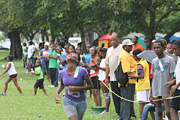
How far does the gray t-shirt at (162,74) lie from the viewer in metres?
7.39

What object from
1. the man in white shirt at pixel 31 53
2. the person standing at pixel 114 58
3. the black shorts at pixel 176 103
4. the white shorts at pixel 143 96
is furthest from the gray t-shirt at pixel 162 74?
the man in white shirt at pixel 31 53

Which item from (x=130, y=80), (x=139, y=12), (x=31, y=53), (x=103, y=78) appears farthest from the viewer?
(x=31, y=53)

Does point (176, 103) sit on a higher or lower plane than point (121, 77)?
Answer: lower

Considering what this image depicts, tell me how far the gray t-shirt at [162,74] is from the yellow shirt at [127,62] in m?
1.36

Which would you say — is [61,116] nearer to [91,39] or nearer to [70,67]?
[70,67]

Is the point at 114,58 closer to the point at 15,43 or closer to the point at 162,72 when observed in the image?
the point at 162,72

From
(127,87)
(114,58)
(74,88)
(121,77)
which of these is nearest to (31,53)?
(114,58)

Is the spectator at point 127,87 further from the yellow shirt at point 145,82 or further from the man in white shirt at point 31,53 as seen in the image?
the man in white shirt at point 31,53

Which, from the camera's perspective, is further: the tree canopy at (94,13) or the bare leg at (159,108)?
the tree canopy at (94,13)

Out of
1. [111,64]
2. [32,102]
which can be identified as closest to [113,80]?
[111,64]

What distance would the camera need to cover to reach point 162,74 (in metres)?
7.45

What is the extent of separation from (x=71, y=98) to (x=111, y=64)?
2.75 meters

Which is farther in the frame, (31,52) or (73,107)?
(31,52)

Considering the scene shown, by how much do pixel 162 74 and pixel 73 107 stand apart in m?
1.71
